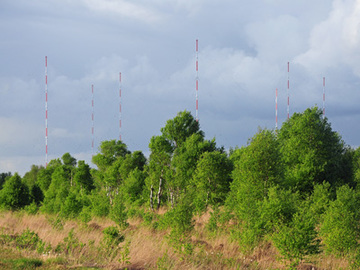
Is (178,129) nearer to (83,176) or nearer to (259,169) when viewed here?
(259,169)

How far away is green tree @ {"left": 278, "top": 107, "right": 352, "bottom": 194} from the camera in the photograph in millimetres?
42094

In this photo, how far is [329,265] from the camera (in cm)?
2147

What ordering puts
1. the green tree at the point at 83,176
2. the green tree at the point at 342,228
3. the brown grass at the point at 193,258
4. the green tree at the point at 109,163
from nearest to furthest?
the brown grass at the point at 193,258 → the green tree at the point at 342,228 → the green tree at the point at 109,163 → the green tree at the point at 83,176

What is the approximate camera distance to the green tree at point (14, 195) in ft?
153

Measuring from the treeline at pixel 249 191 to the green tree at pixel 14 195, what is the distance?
105 millimetres

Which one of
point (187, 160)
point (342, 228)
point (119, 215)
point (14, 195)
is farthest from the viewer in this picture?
point (14, 195)

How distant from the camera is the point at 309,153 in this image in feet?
140

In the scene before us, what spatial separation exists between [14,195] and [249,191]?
28.1 m

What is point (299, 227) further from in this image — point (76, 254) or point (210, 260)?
point (76, 254)

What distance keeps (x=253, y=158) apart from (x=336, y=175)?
732 inches

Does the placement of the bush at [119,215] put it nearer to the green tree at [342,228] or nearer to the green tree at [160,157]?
the green tree at [342,228]

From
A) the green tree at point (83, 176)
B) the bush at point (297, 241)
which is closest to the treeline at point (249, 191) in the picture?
the bush at point (297, 241)

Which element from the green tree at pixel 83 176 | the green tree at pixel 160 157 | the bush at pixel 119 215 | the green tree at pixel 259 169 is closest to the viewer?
the bush at pixel 119 215

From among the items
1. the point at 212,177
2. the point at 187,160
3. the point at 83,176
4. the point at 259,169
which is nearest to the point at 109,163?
the point at 83,176
